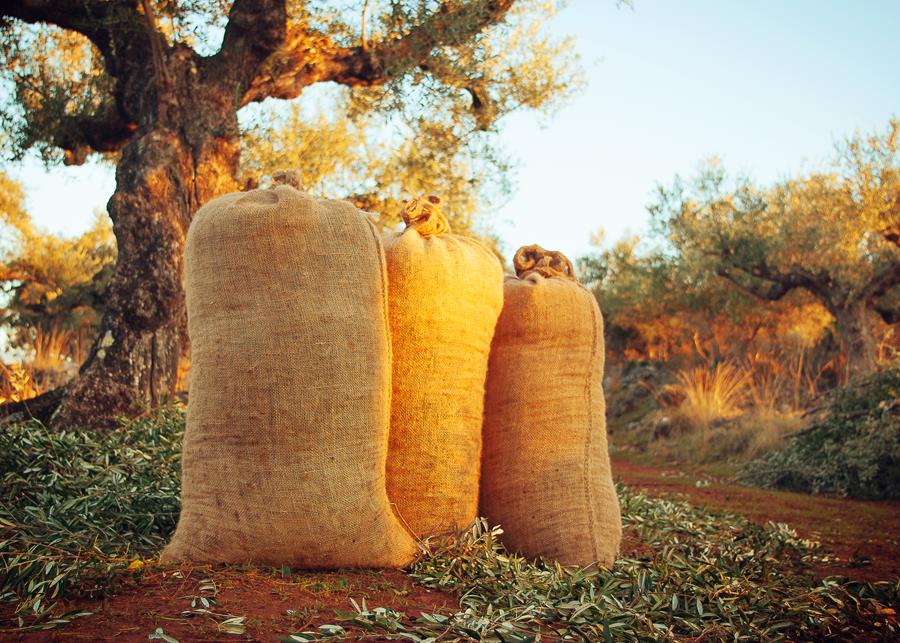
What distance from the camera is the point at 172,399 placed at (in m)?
6.46

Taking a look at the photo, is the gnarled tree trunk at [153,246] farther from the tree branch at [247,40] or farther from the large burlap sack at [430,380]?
the large burlap sack at [430,380]

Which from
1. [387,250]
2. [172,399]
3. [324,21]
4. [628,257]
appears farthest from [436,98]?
[628,257]

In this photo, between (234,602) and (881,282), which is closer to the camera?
(234,602)

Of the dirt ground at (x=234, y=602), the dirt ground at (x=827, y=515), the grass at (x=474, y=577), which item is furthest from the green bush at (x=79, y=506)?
the dirt ground at (x=827, y=515)

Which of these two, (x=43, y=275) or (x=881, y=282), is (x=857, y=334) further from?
(x=43, y=275)

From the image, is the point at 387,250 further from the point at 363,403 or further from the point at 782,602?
the point at 782,602

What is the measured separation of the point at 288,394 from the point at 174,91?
5572 mm

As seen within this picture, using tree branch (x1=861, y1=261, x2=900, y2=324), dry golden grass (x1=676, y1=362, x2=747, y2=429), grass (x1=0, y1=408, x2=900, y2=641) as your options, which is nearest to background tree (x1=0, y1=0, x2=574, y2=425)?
grass (x1=0, y1=408, x2=900, y2=641)

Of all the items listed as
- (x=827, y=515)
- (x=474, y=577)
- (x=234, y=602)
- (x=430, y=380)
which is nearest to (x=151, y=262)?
(x=430, y=380)

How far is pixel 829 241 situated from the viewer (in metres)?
15.6

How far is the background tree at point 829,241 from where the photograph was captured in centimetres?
1531

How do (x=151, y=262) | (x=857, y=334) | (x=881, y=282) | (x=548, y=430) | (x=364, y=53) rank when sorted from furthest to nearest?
1. (x=857, y=334)
2. (x=881, y=282)
3. (x=364, y=53)
4. (x=151, y=262)
5. (x=548, y=430)

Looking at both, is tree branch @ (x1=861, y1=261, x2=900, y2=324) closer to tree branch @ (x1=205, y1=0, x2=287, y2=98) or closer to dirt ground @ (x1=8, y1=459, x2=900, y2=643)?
tree branch @ (x1=205, y1=0, x2=287, y2=98)

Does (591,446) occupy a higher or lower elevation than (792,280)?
lower
